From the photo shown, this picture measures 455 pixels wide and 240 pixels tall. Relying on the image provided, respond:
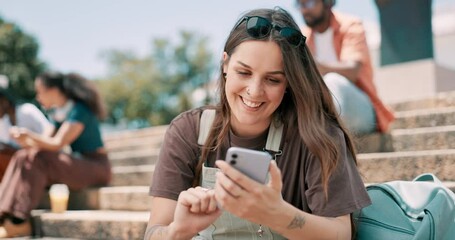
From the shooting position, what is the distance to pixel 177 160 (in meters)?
2.19

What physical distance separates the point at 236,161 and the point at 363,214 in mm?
775

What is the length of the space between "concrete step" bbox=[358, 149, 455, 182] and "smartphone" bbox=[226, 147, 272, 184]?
180 centimetres

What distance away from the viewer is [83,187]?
474cm

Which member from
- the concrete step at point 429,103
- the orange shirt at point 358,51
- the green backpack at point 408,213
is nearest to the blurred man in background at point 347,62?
the orange shirt at point 358,51

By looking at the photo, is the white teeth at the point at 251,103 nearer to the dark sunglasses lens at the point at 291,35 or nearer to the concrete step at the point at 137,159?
the dark sunglasses lens at the point at 291,35

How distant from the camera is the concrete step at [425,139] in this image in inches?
151

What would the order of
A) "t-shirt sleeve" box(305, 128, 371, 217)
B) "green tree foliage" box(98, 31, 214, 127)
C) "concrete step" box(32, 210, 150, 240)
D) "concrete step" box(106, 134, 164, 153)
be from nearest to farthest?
"t-shirt sleeve" box(305, 128, 371, 217), "concrete step" box(32, 210, 150, 240), "concrete step" box(106, 134, 164, 153), "green tree foliage" box(98, 31, 214, 127)

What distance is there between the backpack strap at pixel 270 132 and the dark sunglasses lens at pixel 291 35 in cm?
35

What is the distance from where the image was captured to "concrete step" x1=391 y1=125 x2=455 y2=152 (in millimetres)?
3838

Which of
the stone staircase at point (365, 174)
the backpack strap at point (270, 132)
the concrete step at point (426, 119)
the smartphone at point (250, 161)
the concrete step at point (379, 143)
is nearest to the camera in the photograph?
the smartphone at point (250, 161)

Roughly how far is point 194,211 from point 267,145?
47cm

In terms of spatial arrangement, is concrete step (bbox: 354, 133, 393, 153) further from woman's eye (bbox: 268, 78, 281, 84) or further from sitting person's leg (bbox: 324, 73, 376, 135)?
woman's eye (bbox: 268, 78, 281, 84)

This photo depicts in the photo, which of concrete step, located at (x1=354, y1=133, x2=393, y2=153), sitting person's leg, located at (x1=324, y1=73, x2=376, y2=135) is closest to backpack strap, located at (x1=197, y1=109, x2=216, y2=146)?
sitting person's leg, located at (x1=324, y1=73, x2=376, y2=135)

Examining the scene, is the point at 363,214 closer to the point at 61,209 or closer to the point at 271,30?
the point at 271,30
